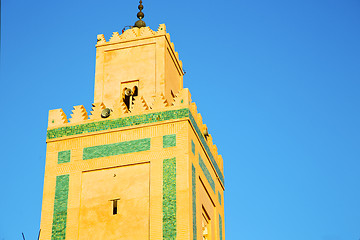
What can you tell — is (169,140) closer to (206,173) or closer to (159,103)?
(159,103)

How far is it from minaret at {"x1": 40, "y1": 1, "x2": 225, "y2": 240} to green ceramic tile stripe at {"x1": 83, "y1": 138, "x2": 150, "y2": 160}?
0.07 feet

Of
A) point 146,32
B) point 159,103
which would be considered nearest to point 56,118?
point 159,103

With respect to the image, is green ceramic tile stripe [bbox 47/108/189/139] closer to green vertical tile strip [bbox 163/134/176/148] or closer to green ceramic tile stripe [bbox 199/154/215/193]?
green vertical tile strip [bbox 163/134/176/148]

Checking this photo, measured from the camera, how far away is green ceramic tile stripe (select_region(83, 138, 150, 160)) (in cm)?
1925

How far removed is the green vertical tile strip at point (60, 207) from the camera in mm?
18719

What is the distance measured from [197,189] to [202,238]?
3.48ft

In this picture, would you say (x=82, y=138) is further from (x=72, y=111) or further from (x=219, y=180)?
(x=219, y=180)

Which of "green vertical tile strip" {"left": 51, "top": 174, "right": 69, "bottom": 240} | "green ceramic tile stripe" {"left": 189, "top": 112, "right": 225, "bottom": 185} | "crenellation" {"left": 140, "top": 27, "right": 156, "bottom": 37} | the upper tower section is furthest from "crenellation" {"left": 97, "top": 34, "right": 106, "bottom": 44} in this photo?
"green vertical tile strip" {"left": 51, "top": 174, "right": 69, "bottom": 240}

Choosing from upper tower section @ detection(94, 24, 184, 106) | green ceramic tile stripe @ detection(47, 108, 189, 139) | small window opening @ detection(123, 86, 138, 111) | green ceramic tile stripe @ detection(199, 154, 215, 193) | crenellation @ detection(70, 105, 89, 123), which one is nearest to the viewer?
green ceramic tile stripe @ detection(47, 108, 189, 139)

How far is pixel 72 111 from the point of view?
798 inches

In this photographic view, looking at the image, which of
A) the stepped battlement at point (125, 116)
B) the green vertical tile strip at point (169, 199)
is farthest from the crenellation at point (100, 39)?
the green vertical tile strip at point (169, 199)

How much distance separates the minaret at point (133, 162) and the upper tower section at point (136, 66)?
0.08 ft

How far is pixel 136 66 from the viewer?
69.1ft

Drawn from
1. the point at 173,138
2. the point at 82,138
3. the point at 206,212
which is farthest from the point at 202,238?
the point at 82,138
